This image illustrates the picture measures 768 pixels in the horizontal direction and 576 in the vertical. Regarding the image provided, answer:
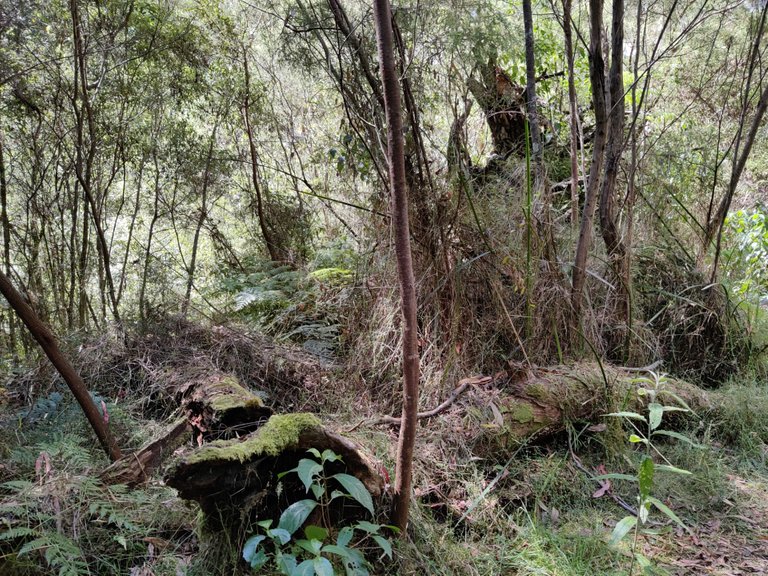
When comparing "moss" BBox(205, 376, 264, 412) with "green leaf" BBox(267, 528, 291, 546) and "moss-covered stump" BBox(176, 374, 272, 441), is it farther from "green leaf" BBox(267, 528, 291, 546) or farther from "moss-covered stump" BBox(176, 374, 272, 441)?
"green leaf" BBox(267, 528, 291, 546)

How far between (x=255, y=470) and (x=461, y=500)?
3.01 feet

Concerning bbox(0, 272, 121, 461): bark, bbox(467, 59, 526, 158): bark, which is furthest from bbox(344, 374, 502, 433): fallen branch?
bbox(467, 59, 526, 158): bark

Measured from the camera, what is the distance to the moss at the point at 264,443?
1503 mm

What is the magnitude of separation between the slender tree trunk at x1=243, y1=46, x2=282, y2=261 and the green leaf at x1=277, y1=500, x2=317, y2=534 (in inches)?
192

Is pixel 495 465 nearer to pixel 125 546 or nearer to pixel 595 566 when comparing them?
pixel 595 566

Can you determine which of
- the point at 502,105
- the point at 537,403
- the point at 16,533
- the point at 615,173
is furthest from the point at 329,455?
the point at 502,105

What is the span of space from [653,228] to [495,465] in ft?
8.58

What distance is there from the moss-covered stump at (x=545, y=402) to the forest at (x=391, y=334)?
0.6 inches

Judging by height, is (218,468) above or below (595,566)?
above

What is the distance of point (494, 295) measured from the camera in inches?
107

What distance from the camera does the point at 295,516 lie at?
143 centimetres

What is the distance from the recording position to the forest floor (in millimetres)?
1636

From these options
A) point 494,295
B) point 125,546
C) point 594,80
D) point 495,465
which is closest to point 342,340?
point 494,295

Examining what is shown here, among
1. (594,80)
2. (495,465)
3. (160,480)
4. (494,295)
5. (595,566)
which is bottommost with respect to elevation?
(595,566)
